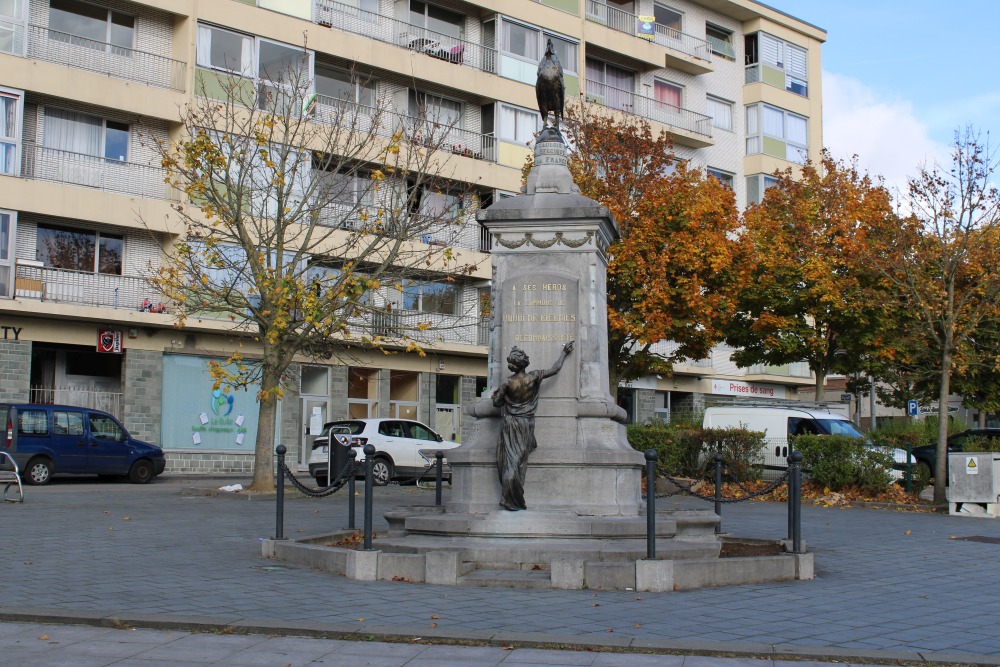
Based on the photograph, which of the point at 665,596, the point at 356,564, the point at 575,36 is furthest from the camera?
the point at 575,36

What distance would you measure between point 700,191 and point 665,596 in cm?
2133

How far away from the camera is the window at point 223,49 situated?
31.3m

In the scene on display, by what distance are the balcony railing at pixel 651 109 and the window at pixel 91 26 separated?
55.4 ft

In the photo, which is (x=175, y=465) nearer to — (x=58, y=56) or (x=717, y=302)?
(x=58, y=56)

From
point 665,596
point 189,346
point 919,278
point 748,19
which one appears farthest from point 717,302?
point 748,19

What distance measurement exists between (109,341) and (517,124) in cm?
1593

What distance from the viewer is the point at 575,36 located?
41.1 metres

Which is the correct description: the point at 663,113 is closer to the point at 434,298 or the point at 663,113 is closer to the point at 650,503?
the point at 434,298

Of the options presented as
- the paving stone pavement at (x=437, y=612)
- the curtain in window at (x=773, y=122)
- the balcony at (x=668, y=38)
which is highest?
the balcony at (x=668, y=38)

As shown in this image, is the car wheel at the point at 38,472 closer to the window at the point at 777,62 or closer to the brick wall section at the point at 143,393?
the brick wall section at the point at 143,393

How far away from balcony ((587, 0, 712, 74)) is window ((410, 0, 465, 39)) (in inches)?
228

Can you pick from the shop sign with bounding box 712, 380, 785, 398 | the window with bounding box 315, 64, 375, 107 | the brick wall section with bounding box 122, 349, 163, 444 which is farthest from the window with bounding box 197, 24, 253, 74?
the shop sign with bounding box 712, 380, 785, 398

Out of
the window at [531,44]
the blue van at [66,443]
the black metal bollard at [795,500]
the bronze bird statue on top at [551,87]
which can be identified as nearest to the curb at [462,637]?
the black metal bollard at [795,500]

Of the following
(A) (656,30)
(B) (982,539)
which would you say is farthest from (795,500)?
(A) (656,30)
